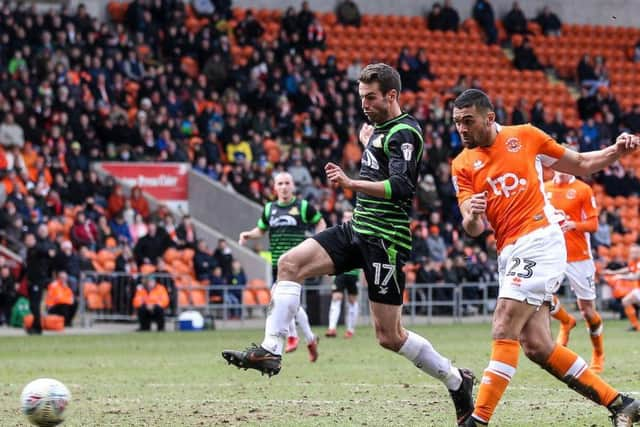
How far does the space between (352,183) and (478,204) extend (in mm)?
866

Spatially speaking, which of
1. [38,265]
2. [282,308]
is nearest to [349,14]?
[38,265]

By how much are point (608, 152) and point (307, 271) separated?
234 cm

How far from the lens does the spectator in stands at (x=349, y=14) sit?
39781 mm

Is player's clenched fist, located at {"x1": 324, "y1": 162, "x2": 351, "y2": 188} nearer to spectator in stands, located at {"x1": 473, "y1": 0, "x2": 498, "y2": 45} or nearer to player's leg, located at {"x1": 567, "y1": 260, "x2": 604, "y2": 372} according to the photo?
player's leg, located at {"x1": 567, "y1": 260, "x2": 604, "y2": 372}

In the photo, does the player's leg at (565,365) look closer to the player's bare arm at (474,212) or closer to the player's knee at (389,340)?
the player's bare arm at (474,212)

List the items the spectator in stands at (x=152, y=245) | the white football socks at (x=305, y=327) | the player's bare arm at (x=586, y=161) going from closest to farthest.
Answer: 1. the player's bare arm at (x=586, y=161)
2. the white football socks at (x=305, y=327)
3. the spectator in stands at (x=152, y=245)

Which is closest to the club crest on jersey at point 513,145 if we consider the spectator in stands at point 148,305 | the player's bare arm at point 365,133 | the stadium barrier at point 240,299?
the player's bare arm at point 365,133

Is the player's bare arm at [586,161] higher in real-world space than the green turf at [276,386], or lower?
higher

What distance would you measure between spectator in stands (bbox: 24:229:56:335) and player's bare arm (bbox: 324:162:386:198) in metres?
15.7

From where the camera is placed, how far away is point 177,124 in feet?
103

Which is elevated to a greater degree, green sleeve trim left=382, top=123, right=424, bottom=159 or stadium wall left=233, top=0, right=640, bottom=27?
stadium wall left=233, top=0, right=640, bottom=27

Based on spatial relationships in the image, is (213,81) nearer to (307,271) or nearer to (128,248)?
(128,248)

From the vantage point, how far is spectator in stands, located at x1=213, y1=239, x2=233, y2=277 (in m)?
27.8

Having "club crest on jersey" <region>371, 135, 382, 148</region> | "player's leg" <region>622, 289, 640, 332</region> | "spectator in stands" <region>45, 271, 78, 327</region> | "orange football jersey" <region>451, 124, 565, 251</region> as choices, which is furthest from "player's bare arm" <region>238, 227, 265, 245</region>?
"player's leg" <region>622, 289, 640, 332</region>
